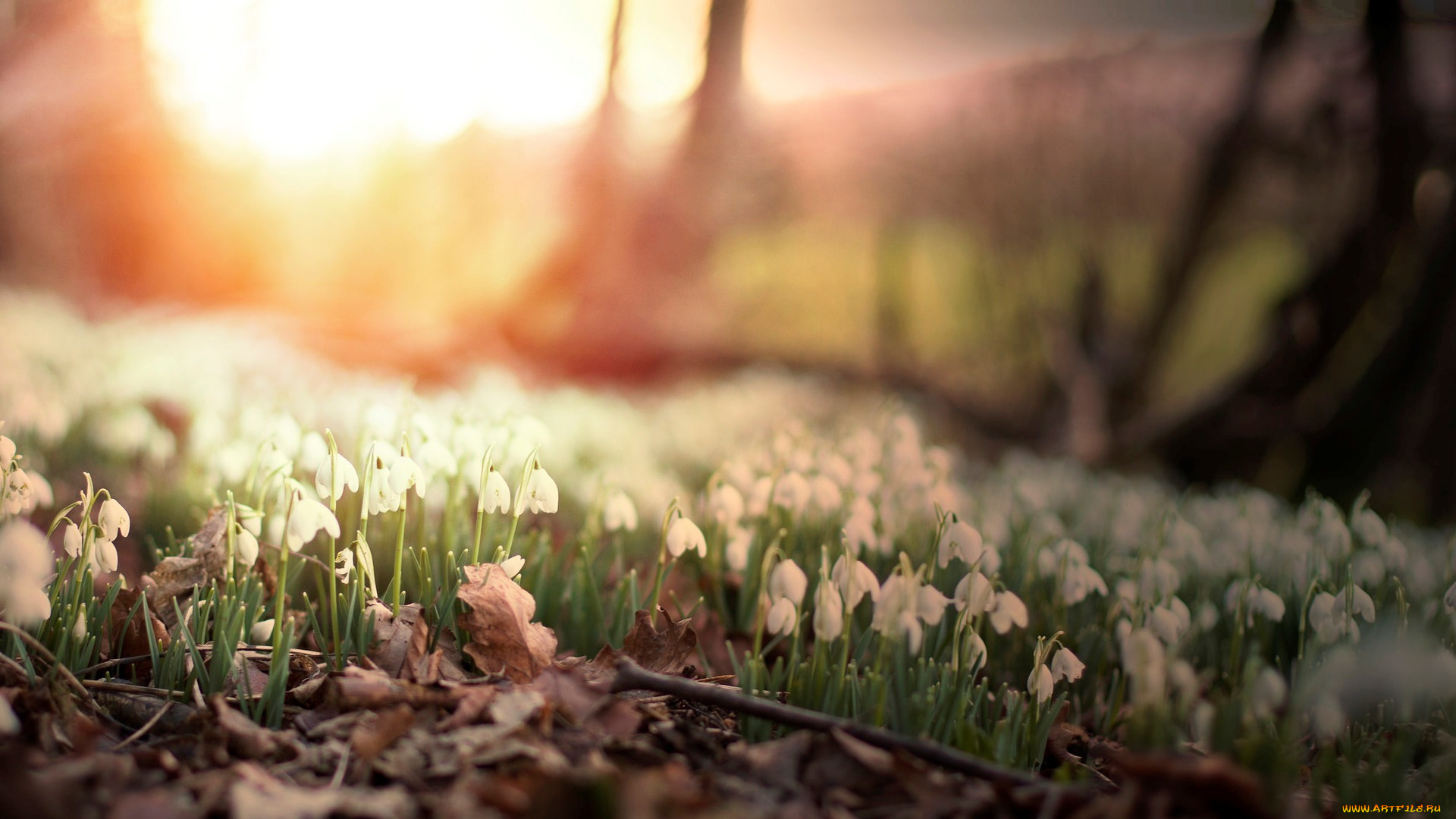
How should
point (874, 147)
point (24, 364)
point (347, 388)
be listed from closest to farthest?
point (24, 364), point (347, 388), point (874, 147)

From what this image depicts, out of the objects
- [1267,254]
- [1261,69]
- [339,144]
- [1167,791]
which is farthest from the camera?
[339,144]

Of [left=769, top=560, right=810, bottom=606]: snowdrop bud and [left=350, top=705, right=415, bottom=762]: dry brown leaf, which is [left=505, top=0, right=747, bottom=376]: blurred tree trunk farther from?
[left=350, top=705, right=415, bottom=762]: dry brown leaf

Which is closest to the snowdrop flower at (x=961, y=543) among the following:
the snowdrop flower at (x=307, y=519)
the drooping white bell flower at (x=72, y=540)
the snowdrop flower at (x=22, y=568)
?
the snowdrop flower at (x=307, y=519)

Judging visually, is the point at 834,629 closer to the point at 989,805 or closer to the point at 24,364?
the point at 989,805

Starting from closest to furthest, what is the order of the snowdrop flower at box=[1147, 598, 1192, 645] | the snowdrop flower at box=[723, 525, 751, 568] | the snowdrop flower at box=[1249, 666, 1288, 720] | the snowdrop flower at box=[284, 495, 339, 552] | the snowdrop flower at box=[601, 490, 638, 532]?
A: the snowdrop flower at box=[1249, 666, 1288, 720] → the snowdrop flower at box=[284, 495, 339, 552] → the snowdrop flower at box=[1147, 598, 1192, 645] → the snowdrop flower at box=[601, 490, 638, 532] → the snowdrop flower at box=[723, 525, 751, 568]

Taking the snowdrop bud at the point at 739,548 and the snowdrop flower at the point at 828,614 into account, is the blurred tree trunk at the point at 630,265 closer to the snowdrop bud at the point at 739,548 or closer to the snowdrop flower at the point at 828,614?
the snowdrop bud at the point at 739,548

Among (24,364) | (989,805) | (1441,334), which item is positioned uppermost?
(1441,334)

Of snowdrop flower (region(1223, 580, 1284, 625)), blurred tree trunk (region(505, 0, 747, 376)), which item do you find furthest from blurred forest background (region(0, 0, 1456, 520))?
snowdrop flower (region(1223, 580, 1284, 625))

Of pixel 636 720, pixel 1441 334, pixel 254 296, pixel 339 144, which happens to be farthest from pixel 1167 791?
pixel 254 296

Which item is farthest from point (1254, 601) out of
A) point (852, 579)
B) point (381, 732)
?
point (381, 732)
